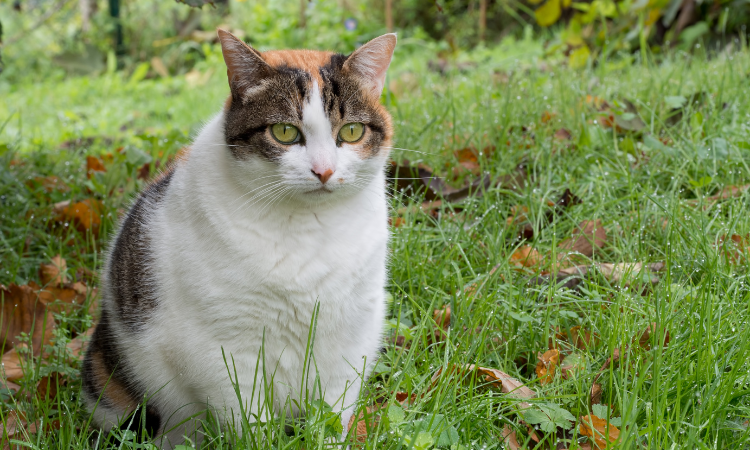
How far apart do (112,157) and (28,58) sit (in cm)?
645

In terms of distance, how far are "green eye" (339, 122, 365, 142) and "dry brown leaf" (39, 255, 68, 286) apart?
1307mm

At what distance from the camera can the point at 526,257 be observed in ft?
6.67

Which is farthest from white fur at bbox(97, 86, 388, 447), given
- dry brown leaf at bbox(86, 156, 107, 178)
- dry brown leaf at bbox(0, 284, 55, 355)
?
dry brown leaf at bbox(86, 156, 107, 178)

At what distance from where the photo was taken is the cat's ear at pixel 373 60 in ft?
5.28

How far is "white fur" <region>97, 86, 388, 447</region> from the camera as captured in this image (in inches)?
57.9

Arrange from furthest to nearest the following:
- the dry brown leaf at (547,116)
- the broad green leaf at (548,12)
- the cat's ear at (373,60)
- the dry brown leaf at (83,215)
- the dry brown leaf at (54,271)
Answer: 1. the broad green leaf at (548,12)
2. the dry brown leaf at (547,116)
3. the dry brown leaf at (83,215)
4. the dry brown leaf at (54,271)
5. the cat's ear at (373,60)

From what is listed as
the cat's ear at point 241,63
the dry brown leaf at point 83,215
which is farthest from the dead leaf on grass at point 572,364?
the dry brown leaf at point 83,215

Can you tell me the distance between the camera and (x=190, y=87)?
21.8ft

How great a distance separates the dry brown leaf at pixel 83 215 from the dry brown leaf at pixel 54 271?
0.64 feet

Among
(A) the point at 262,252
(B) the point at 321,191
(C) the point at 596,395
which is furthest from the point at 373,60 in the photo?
(C) the point at 596,395

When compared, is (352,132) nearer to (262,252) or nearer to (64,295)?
(262,252)

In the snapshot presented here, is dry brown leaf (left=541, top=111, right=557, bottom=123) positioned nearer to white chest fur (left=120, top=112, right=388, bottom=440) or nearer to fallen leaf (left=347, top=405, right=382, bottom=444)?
white chest fur (left=120, top=112, right=388, bottom=440)

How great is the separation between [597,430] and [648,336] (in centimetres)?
42

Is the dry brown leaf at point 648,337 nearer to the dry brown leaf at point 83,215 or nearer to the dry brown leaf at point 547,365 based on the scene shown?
the dry brown leaf at point 547,365
